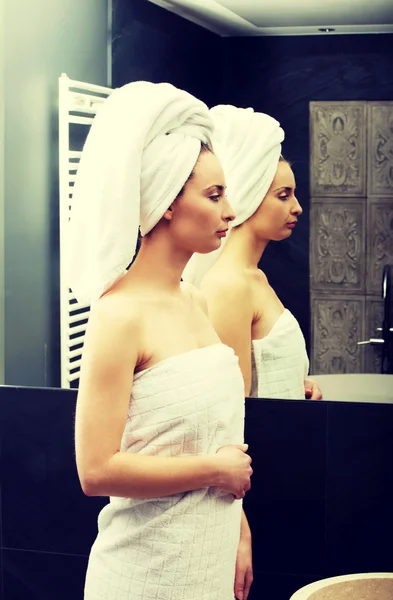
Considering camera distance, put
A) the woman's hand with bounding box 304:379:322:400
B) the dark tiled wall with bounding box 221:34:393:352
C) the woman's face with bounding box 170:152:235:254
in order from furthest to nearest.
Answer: the woman's hand with bounding box 304:379:322:400 < the dark tiled wall with bounding box 221:34:393:352 < the woman's face with bounding box 170:152:235:254

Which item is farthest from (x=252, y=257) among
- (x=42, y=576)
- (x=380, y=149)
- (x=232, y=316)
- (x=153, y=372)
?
(x=42, y=576)

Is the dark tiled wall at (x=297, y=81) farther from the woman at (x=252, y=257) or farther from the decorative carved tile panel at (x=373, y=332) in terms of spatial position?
the decorative carved tile panel at (x=373, y=332)

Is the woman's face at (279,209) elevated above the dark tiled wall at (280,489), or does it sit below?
above

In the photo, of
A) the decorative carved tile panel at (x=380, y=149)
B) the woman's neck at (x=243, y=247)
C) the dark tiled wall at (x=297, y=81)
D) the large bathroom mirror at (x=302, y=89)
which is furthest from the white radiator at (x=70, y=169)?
the decorative carved tile panel at (x=380, y=149)

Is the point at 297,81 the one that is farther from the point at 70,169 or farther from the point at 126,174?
the point at 126,174

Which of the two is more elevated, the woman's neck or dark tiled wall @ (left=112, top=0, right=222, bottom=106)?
dark tiled wall @ (left=112, top=0, right=222, bottom=106)

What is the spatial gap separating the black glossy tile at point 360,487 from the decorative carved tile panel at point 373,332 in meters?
0.11

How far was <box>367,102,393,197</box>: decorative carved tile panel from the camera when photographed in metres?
2.38

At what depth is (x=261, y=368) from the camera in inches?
92.2

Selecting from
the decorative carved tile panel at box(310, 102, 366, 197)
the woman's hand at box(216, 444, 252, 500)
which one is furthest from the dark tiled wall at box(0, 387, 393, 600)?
the woman's hand at box(216, 444, 252, 500)

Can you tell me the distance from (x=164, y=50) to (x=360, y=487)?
1.23 metres

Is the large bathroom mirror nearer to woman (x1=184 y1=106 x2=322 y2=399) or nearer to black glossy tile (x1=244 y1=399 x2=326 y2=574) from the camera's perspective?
woman (x1=184 y1=106 x2=322 y2=399)

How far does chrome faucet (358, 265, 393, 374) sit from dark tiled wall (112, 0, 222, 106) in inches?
24.8

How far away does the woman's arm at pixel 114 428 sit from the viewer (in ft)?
5.28
